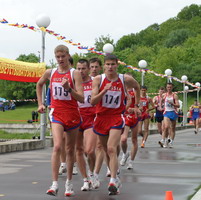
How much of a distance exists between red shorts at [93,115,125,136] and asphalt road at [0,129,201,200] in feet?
2.57

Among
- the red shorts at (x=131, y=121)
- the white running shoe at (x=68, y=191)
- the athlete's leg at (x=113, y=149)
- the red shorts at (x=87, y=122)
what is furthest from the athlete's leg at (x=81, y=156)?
the red shorts at (x=131, y=121)

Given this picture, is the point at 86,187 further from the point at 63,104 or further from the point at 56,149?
the point at 63,104

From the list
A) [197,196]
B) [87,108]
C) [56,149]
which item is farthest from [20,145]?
[197,196]

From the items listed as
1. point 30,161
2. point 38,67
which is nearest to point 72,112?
point 30,161

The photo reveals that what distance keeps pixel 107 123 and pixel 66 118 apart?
69 cm

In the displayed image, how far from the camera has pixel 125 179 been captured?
9648mm

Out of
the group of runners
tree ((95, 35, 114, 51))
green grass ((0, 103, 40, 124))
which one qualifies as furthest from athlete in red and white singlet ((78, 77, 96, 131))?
tree ((95, 35, 114, 51))

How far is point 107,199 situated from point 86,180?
0.91 metres

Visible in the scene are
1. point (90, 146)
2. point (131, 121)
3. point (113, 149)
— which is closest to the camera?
point (113, 149)

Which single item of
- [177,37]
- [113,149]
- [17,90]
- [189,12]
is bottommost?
[113,149]

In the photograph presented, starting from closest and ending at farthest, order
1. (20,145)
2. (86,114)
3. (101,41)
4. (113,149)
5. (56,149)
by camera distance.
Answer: (56,149)
(113,149)
(86,114)
(20,145)
(101,41)

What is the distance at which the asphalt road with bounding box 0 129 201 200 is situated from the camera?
778 centimetres

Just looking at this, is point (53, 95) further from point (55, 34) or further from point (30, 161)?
point (55, 34)

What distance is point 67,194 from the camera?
301 inches
